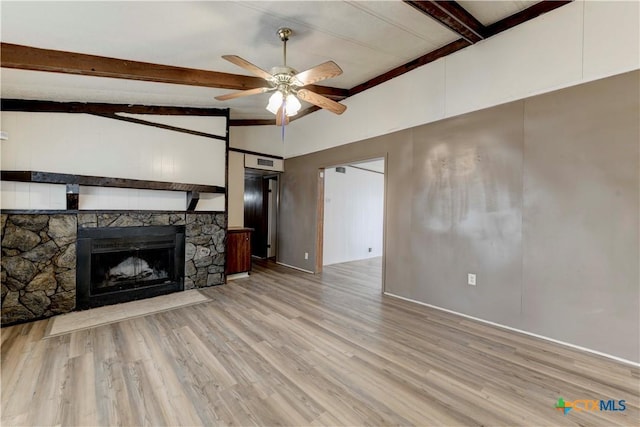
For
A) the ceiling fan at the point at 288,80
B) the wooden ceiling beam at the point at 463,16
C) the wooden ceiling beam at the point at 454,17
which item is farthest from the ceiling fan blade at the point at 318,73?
the wooden ceiling beam at the point at 463,16

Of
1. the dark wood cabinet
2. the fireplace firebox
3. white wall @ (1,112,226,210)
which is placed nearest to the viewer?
white wall @ (1,112,226,210)

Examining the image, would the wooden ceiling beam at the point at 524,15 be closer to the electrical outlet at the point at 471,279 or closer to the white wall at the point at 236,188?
the electrical outlet at the point at 471,279

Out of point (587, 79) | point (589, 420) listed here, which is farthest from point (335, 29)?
point (589, 420)

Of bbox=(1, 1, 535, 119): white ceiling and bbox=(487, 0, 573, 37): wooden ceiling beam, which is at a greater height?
bbox=(487, 0, 573, 37): wooden ceiling beam

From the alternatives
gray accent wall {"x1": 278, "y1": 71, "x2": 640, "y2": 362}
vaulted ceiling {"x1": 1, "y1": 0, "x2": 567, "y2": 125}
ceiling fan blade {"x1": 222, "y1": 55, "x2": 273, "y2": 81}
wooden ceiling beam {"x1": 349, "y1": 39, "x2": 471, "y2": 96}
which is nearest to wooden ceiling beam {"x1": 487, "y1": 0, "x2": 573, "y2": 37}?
vaulted ceiling {"x1": 1, "y1": 0, "x2": 567, "y2": 125}

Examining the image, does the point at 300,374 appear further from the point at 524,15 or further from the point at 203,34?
the point at 524,15

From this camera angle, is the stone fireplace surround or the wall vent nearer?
the stone fireplace surround

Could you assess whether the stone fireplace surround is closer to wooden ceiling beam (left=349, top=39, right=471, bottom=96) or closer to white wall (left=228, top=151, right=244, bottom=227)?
white wall (left=228, top=151, right=244, bottom=227)

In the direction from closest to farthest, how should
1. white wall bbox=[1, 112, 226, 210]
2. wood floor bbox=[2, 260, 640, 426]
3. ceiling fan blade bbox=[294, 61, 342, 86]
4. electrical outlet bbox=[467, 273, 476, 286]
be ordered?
wood floor bbox=[2, 260, 640, 426] → ceiling fan blade bbox=[294, 61, 342, 86] → white wall bbox=[1, 112, 226, 210] → electrical outlet bbox=[467, 273, 476, 286]

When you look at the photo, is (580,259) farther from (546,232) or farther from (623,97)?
(623,97)

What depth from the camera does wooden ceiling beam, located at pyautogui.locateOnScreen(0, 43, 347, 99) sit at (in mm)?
2354

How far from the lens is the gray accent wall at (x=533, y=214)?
2.36 meters
